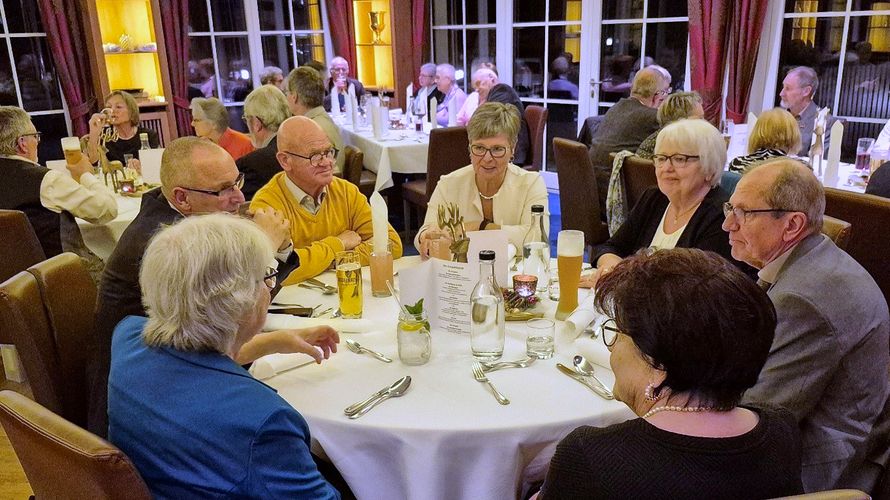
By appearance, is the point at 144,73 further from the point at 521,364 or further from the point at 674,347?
the point at 674,347

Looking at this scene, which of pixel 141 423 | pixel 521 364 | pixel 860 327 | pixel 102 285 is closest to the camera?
pixel 141 423

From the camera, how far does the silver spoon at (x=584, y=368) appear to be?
62.6 inches

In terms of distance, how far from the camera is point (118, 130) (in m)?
4.50

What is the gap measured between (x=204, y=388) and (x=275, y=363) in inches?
21.0

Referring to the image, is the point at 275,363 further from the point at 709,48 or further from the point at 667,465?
the point at 709,48

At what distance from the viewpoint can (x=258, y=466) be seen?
3.69 ft

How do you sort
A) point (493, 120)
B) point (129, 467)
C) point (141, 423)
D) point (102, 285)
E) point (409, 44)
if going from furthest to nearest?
point (409, 44), point (493, 120), point (102, 285), point (141, 423), point (129, 467)

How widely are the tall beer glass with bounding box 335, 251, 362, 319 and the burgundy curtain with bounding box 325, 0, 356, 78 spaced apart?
6351 millimetres

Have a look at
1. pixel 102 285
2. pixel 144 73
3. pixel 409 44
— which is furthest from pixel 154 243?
pixel 409 44

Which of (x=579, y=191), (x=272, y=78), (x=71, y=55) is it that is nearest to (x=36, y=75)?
(x=71, y=55)

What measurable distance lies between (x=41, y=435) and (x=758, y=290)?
1170mm

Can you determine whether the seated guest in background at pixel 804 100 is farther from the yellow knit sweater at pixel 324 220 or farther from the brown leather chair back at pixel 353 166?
the yellow knit sweater at pixel 324 220

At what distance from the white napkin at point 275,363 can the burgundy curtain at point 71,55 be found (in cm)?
579

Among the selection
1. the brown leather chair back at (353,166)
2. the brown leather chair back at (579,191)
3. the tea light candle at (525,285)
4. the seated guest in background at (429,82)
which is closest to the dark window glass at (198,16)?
the seated guest in background at (429,82)
